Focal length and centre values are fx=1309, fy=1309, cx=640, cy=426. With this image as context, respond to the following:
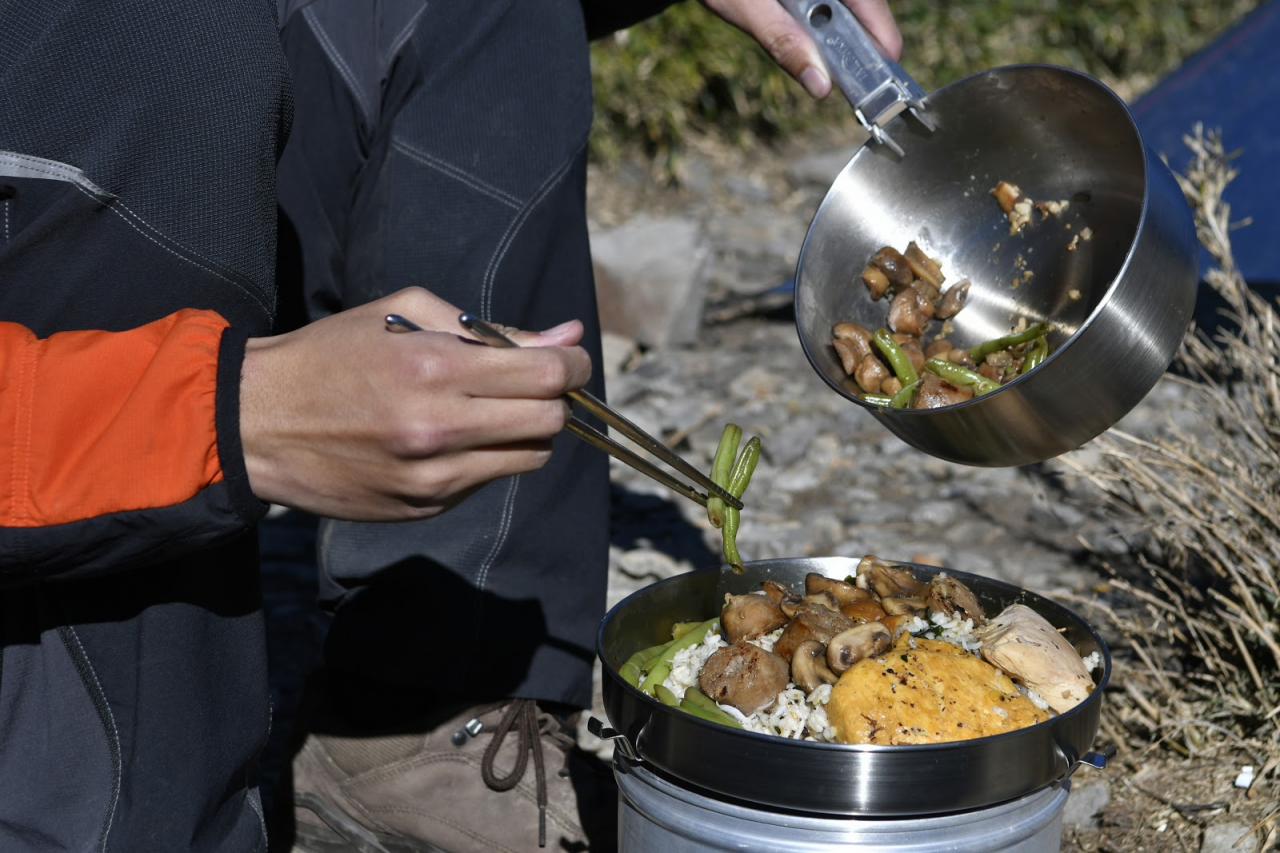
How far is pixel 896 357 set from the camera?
2.28 m

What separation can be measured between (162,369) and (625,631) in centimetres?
89

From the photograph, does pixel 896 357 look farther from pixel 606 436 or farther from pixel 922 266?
pixel 606 436

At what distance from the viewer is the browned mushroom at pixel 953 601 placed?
2084 millimetres

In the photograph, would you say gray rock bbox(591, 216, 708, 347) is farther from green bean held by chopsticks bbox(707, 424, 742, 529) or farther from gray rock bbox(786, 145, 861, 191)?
green bean held by chopsticks bbox(707, 424, 742, 529)

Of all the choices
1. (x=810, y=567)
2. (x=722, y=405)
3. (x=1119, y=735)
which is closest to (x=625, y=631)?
(x=810, y=567)

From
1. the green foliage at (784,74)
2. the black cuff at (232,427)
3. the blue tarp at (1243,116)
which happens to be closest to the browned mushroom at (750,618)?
the black cuff at (232,427)

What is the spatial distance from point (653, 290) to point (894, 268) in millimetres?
3328

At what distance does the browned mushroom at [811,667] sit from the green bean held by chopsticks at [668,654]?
0.76ft

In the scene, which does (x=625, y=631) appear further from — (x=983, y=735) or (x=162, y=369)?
(x=162, y=369)

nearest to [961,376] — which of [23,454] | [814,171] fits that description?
[23,454]

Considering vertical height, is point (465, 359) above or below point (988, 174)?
above

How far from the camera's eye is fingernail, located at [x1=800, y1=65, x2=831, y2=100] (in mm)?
2486

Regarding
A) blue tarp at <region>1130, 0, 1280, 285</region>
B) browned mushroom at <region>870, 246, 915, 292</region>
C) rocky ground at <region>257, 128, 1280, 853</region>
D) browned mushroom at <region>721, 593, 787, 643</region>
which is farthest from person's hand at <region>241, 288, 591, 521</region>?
blue tarp at <region>1130, 0, 1280, 285</region>

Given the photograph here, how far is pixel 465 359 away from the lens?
142cm
